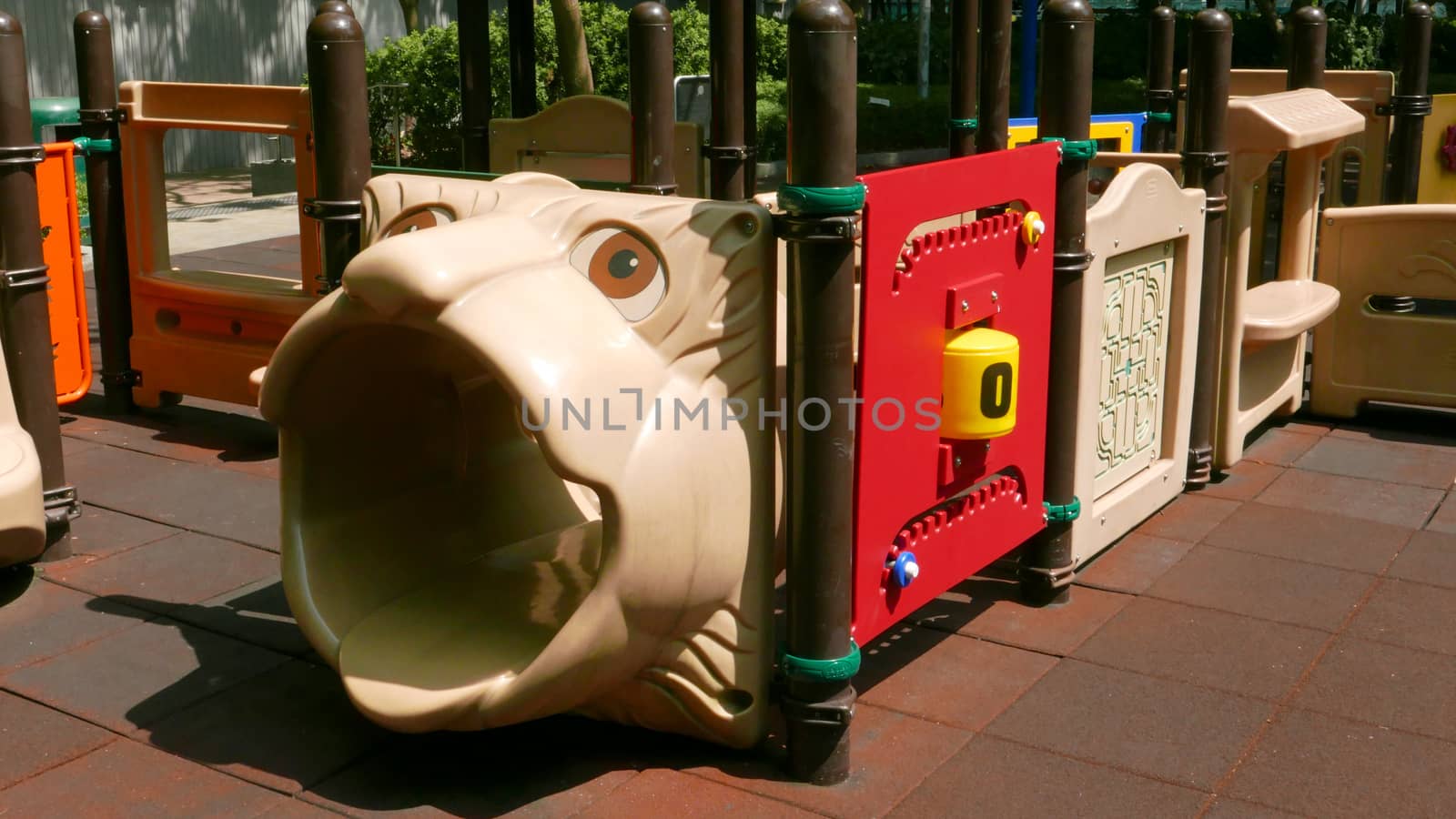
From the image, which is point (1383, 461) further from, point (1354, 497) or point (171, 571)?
point (171, 571)

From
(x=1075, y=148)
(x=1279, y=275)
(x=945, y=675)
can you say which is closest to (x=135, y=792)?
(x=945, y=675)

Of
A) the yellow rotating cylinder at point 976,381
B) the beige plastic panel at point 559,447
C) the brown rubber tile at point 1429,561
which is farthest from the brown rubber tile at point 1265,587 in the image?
the beige plastic panel at point 559,447

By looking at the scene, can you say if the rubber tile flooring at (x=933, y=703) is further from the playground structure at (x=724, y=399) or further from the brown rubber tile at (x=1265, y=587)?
the playground structure at (x=724, y=399)

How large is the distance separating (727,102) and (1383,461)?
3.25m

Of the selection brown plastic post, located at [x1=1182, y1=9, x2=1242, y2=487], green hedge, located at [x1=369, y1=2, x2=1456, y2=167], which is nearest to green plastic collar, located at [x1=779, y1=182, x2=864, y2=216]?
brown plastic post, located at [x1=1182, y1=9, x2=1242, y2=487]

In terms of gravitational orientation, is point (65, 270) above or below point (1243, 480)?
above

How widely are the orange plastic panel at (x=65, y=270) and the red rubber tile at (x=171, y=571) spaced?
2.05 m

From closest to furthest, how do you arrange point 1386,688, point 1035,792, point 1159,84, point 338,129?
point 1035,792 < point 1386,688 < point 338,129 < point 1159,84

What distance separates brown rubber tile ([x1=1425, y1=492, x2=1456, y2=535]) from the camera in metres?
5.57

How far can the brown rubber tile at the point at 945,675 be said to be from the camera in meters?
3.98

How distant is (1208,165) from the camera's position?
18.4 ft

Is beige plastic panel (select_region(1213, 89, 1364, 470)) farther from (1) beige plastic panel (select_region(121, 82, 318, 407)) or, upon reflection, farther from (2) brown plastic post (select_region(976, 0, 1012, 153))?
(1) beige plastic panel (select_region(121, 82, 318, 407))

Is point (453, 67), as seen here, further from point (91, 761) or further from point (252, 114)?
point (91, 761)

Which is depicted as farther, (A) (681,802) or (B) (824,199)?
(A) (681,802)
